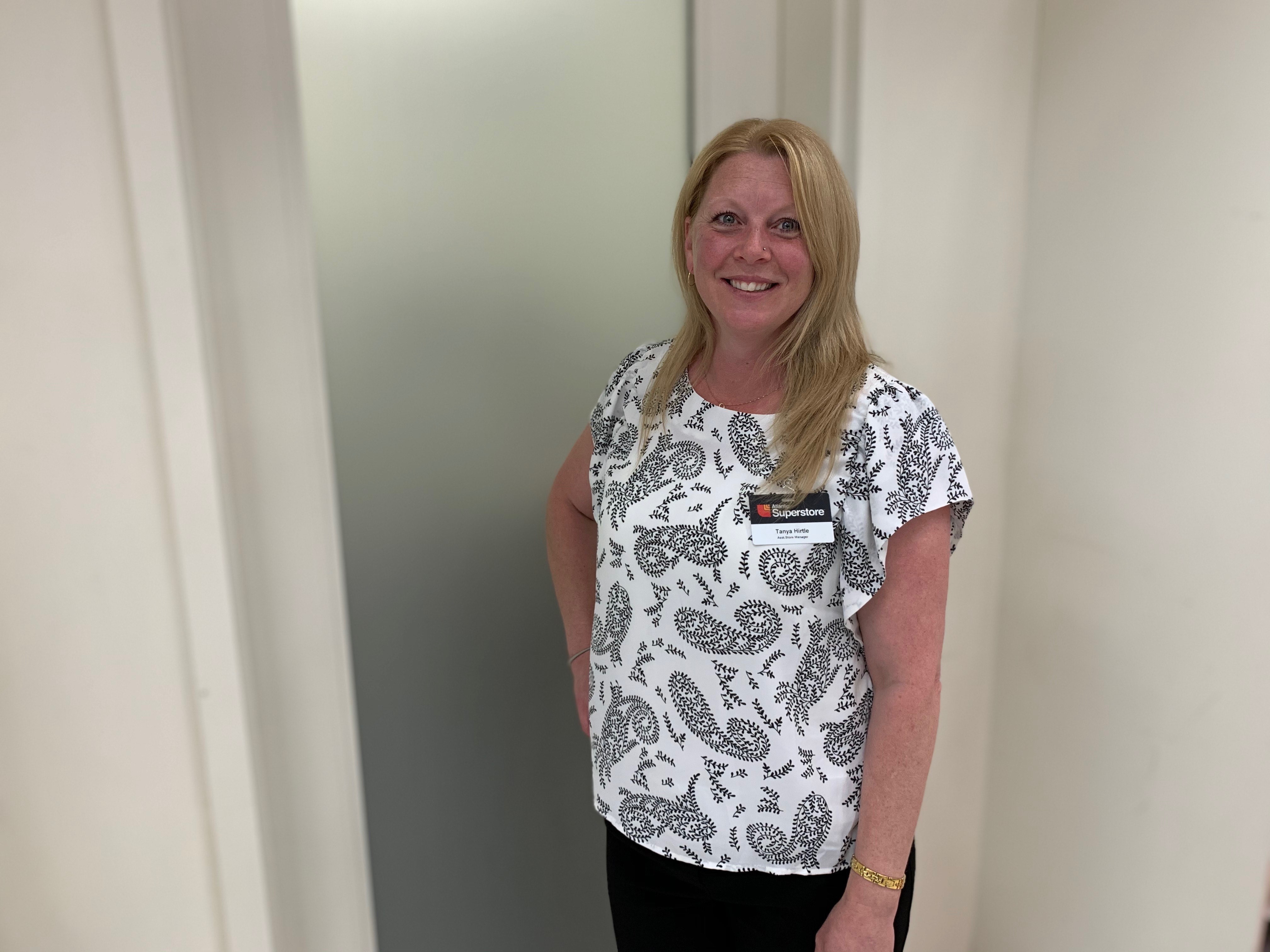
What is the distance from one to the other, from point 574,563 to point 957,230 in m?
0.82

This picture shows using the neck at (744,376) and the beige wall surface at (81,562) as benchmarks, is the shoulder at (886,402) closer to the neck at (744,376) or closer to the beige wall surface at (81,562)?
the neck at (744,376)

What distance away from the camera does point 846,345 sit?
1.13 metres

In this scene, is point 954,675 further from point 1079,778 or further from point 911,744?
point 911,744

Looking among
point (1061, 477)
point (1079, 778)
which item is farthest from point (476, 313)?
point (1079, 778)

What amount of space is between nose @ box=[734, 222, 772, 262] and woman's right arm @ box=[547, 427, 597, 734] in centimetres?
42

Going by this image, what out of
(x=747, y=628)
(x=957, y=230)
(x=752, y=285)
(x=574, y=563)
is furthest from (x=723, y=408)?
(x=957, y=230)

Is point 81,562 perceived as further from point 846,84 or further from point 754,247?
point 846,84

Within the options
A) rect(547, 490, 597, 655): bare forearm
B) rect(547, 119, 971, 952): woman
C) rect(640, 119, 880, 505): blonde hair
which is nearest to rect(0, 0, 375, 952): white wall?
rect(547, 490, 597, 655): bare forearm

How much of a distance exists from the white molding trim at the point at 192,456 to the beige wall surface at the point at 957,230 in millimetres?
955

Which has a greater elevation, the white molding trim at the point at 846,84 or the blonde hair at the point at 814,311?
the white molding trim at the point at 846,84

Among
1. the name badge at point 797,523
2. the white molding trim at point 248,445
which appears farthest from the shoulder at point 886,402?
the white molding trim at point 248,445

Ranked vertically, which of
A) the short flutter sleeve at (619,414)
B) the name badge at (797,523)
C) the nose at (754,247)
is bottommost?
the name badge at (797,523)

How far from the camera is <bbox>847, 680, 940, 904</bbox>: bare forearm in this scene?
3.59 ft

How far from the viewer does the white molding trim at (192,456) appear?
102cm
